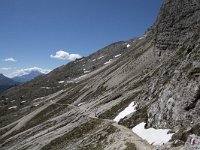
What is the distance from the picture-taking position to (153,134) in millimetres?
45094

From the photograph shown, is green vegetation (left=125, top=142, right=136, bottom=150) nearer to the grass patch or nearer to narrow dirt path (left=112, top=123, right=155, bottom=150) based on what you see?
narrow dirt path (left=112, top=123, right=155, bottom=150)

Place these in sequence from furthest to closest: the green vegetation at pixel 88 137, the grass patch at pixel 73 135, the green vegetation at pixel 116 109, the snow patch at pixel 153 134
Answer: the green vegetation at pixel 116 109, the grass patch at pixel 73 135, the green vegetation at pixel 88 137, the snow patch at pixel 153 134

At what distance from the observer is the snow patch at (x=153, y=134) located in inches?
1593

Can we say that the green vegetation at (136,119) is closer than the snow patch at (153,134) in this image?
No

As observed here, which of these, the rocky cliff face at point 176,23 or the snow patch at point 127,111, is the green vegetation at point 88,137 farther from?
the rocky cliff face at point 176,23

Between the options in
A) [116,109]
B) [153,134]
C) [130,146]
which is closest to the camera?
[130,146]

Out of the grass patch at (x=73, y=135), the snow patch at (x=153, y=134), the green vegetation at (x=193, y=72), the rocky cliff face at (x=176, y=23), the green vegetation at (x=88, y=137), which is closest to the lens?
the snow patch at (x=153, y=134)

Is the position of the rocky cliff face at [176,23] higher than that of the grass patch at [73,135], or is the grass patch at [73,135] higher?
the rocky cliff face at [176,23]

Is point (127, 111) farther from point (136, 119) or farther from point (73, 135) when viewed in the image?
point (73, 135)

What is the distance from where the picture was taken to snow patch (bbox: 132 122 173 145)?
40.5m

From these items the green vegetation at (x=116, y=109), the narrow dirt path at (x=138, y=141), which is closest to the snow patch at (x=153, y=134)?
the narrow dirt path at (x=138, y=141)

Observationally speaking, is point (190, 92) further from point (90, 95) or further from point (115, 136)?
point (90, 95)

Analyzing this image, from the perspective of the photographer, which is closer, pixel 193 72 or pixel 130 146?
pixel 130 146

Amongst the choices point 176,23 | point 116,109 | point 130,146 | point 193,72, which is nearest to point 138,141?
point 130,146
